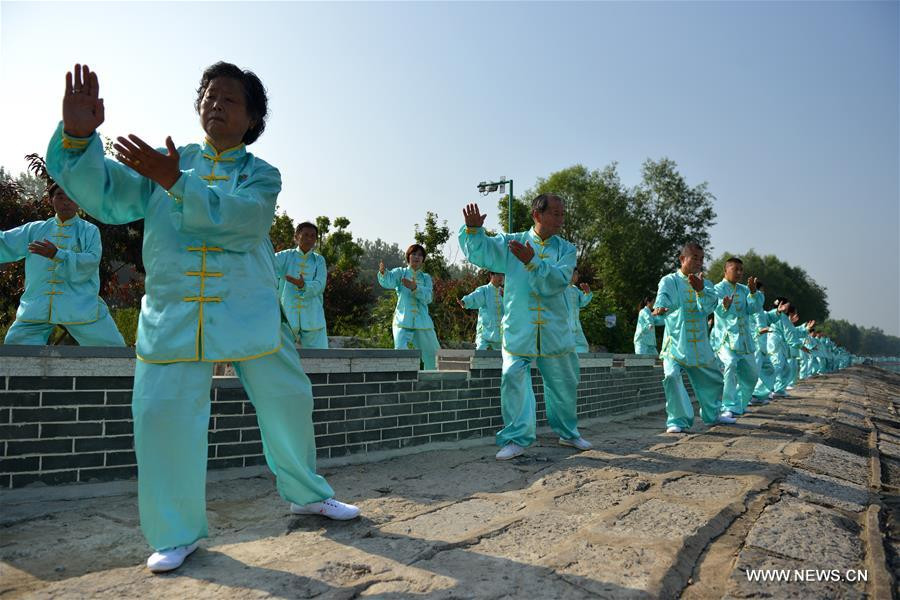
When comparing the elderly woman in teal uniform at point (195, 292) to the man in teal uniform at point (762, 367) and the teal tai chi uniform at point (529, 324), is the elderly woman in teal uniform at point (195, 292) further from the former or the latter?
the man in teal uniform at point (762, 367)

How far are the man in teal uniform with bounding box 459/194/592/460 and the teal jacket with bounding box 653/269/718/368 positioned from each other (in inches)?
88.7

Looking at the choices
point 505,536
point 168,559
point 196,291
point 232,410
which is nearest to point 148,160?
point 196,291

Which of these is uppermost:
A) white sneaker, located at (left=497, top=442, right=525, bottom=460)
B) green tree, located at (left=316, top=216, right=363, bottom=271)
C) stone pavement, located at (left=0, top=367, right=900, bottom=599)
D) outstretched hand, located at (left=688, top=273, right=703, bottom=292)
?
green tree, located at (left=316, top=216, right=363, bottom=271)

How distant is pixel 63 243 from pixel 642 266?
41003mm

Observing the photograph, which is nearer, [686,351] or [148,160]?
[148,160]

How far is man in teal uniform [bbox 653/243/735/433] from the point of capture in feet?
24.1

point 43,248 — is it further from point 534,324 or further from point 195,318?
point 534,324

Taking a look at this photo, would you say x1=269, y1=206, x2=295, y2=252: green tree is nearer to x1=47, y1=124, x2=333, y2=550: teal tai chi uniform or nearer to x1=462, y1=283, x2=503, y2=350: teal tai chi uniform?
x1=462, y1=283, x2=503, y2=350: teal tai chi uniform

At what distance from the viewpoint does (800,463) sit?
4.97 m

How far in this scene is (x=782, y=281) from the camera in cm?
6500

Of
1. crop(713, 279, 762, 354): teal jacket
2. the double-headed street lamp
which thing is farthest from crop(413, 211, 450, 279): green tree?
crop(713, 279, 762, 354): teal jacket

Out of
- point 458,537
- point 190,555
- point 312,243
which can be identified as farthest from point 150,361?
point 312,243

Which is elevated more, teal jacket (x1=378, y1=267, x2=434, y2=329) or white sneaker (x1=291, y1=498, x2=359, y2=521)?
teal jacket (x1=378, y1=267, x2=434, y2=329)

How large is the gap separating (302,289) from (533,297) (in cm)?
399
